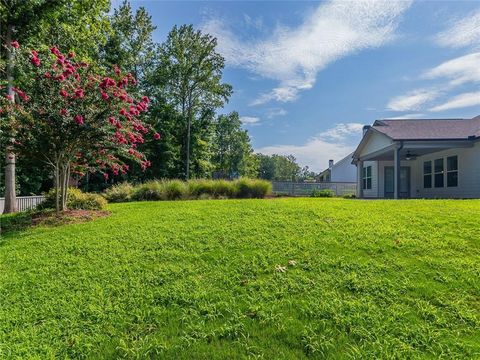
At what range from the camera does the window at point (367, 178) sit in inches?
776

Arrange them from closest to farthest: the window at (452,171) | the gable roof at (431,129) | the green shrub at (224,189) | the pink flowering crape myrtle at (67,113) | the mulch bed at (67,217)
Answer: the pink flowering crape myrtle at (67,113) < the mulch bed at (67,217) < the green shrub at (224,189) < the gable roof at (431,129) < the window at (452,171)

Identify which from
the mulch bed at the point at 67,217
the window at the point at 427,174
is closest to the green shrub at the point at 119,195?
the mulch bed at the point at 67,217

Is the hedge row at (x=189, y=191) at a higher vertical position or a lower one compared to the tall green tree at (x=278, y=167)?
lower

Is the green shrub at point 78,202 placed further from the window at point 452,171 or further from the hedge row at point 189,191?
the window at point 452,171

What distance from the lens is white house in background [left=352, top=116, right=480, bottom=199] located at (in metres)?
13.2

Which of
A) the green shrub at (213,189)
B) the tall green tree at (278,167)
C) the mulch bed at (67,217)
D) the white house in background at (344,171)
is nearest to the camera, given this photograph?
the mulch bed at (67,217)

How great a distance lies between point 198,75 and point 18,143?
25056 millimetres

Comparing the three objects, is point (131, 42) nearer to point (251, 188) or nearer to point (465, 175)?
point (251, 188)

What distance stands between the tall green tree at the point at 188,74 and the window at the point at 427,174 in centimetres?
1910

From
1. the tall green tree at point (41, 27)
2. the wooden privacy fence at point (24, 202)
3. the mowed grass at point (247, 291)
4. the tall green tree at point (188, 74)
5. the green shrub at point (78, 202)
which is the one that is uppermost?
the tall green tree at point (188, 74)

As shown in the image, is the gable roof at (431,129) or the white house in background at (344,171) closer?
the gable roof at (431,129)

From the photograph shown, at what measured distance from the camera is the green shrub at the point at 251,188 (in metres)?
12.2

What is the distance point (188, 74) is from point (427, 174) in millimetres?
22837

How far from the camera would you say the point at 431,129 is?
15.0 metres
